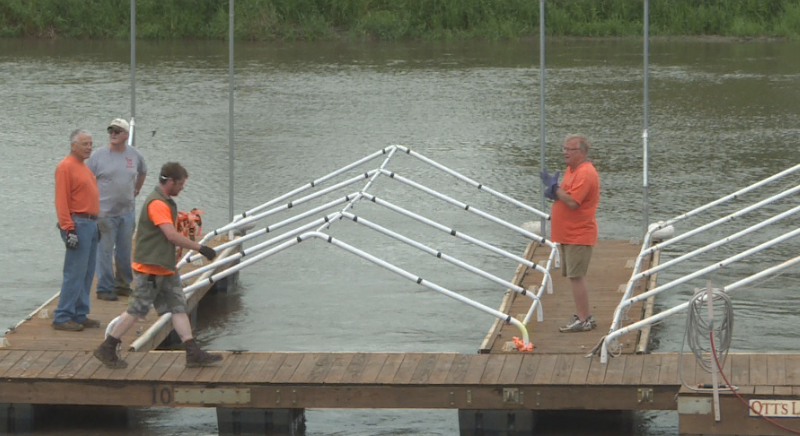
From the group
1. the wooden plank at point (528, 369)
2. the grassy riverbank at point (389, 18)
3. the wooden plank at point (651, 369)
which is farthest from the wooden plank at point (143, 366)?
the grassy riverbank at point (389, 18)

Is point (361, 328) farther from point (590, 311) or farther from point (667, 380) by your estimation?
point (667, 380)

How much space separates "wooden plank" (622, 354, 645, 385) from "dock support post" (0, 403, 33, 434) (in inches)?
139

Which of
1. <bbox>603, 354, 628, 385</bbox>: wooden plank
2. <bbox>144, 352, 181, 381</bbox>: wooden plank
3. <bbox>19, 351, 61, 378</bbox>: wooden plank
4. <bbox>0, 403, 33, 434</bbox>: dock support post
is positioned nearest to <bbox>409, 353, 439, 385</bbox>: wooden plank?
<bbox>603, 354, 628, 385</bbox>: wooden plank

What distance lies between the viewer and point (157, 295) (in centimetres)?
833

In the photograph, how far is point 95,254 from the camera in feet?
31.0

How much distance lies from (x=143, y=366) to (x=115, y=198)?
1823 mm

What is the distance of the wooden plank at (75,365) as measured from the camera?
8.27m

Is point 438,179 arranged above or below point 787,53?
below

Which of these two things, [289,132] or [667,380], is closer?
[667,380]

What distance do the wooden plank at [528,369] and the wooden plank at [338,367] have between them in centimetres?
103

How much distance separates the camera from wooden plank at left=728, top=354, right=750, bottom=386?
7864 mm

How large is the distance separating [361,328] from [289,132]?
1026cm

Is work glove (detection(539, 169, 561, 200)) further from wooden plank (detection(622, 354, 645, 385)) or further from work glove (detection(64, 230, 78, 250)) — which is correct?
work glove (detection(64, 230, 78, 250))

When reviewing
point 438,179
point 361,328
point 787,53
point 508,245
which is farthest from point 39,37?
point 361,328
